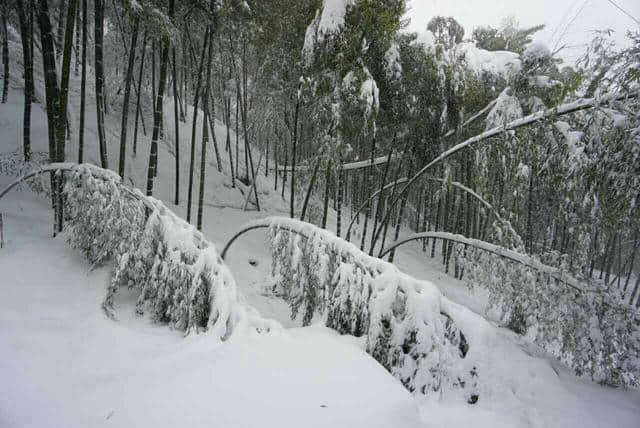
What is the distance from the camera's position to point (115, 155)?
921 centimetres

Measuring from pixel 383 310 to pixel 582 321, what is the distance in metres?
2.26

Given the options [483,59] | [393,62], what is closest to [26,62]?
[393,62]

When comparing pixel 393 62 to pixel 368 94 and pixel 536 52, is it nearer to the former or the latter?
pixel 368 94

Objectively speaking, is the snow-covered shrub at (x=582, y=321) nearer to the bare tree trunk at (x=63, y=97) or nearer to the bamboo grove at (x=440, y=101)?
the bamboo grove at (x=440, y=101)

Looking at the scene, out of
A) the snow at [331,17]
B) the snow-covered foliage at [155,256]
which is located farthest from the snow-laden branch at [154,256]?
the snow at [331,17]

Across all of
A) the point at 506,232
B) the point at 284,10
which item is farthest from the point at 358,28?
the point at 506,232

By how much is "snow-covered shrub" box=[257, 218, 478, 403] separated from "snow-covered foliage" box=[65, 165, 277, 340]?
2.15 feet

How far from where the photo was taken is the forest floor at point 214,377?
1.69 m

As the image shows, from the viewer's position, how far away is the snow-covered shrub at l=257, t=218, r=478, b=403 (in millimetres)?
2285

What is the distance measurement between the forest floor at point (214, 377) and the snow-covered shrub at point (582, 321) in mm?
219

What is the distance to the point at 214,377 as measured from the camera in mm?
1946

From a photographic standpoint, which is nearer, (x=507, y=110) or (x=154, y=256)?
(x=154, y=256)

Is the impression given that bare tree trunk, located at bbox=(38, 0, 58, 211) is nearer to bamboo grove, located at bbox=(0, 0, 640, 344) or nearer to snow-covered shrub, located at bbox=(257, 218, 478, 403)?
bamboo grove, located at bbox=(0, 0, 640, 344)

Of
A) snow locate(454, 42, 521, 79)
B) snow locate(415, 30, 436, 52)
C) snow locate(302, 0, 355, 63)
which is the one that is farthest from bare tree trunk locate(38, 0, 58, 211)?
snow locate(454, 42, 521, 79)
